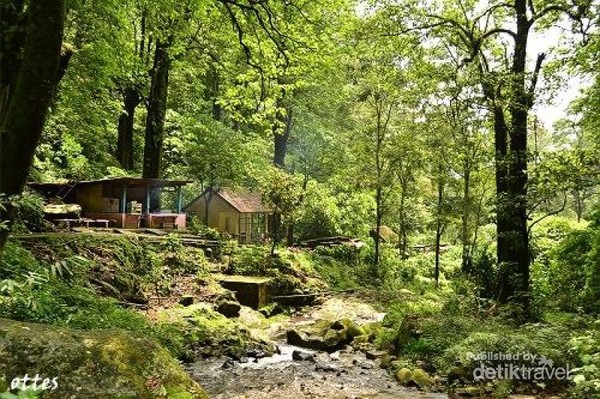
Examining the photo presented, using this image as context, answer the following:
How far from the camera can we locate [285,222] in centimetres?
2183

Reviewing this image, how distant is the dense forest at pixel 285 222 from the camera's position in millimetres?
4238

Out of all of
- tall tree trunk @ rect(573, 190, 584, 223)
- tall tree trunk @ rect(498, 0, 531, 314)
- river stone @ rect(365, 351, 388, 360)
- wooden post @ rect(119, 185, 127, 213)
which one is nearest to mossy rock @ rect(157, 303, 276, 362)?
river stone @ rect(365, 351, 388, 360)

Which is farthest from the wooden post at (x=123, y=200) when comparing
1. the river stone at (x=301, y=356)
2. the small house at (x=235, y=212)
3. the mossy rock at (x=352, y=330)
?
the river stone at (x=301, y=356)

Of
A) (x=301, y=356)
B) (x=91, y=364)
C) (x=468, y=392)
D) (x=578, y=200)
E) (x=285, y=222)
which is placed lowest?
(x=301, y=356)

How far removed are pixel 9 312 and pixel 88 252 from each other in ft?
17.9

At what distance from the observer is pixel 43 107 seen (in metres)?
4.31

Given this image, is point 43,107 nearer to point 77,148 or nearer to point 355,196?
point 77,148

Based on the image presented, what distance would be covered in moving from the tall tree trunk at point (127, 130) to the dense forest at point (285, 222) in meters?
0.12

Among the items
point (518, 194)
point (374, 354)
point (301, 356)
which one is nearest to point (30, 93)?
point (301, 356)

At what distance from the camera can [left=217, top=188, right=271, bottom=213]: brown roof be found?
32.0m

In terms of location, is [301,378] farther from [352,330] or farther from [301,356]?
[352,330]

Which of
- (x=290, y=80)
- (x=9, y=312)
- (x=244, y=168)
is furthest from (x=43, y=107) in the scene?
(x=290, y=80)

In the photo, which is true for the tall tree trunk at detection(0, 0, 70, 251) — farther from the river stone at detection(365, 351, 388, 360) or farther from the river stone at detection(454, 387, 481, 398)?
the river stone at detection(365, 351, 388, 360)

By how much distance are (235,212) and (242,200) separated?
146 centimetres
